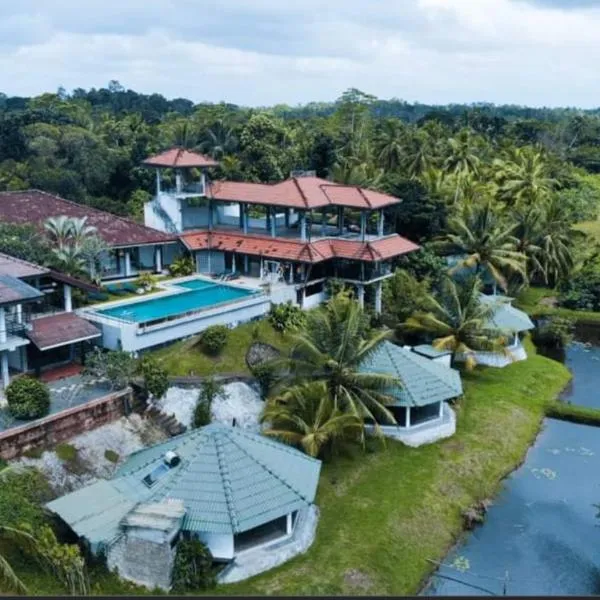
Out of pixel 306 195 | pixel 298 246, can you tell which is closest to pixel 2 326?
pixel 298 246

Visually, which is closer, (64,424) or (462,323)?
(64,424)

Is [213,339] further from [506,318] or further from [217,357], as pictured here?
[506,318]

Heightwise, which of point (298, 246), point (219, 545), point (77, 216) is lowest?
point (219, 545)

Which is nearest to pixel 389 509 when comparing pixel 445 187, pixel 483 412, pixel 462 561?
pixel 462 561

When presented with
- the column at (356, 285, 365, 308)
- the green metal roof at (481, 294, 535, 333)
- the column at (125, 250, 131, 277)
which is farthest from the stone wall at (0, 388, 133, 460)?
the green metal roof at (481, 294, 535, 333)

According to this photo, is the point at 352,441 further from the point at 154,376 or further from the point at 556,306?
the point at 556,306

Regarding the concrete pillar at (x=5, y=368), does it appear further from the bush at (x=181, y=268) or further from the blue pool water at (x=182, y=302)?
the bush at (x=181, y=268)
